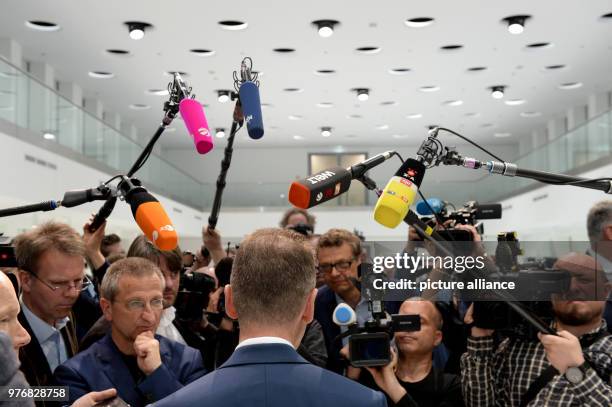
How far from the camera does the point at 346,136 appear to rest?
2619 cm

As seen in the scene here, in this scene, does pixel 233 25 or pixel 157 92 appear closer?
pixel 233 25

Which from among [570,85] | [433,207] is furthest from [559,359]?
[570,85]

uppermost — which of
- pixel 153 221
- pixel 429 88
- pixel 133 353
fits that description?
pixel 429 88

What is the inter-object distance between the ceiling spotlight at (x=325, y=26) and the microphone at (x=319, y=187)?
Result: 11.5m

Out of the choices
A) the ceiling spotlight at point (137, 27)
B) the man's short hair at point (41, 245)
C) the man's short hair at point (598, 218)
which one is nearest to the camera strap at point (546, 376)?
the man's short hair at point (598, 218)

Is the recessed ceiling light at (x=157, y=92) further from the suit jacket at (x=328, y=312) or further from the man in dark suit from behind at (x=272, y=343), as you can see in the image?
the man in dark suit from behind at (x=272, y=343)

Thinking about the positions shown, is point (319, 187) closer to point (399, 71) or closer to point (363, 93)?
point (399, 71)

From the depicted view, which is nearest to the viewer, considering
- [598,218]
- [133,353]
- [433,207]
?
[133,353]

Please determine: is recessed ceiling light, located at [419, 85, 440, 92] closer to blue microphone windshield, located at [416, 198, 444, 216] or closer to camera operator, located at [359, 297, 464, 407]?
blue microphone windshield, located at [416, 198, 444, 216]

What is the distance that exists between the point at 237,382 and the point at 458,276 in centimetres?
116

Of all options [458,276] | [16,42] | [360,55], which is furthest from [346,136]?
[458,276]

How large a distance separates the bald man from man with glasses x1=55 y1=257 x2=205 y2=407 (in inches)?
17.7

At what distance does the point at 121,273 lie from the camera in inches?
143

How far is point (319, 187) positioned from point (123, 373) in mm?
1443
